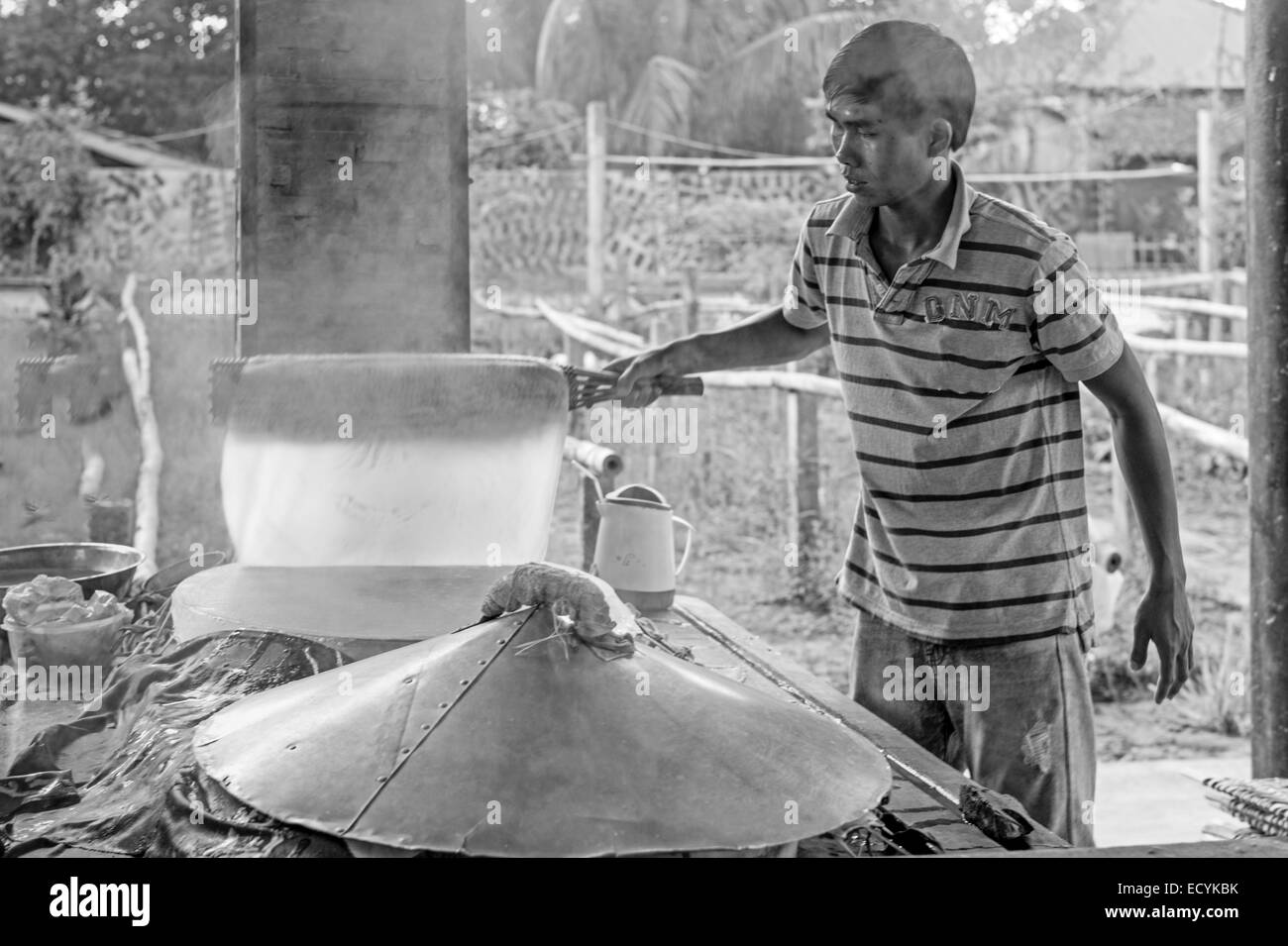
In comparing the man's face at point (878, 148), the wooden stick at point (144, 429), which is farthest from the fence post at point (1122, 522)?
the wooden stick at point (144, 429)

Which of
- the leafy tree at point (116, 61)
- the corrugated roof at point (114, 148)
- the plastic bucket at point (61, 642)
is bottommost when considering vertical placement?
the plastic bucket at point (61, 642)

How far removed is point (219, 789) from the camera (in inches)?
57.9

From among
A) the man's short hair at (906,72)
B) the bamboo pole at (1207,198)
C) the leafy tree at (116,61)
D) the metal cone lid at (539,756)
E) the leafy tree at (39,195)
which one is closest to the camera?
the metal cone lid at (539,756)

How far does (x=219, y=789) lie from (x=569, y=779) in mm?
447

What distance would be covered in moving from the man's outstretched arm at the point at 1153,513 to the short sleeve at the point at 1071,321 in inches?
1.2

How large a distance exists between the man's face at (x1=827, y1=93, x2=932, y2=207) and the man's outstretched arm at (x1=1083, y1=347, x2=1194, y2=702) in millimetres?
467

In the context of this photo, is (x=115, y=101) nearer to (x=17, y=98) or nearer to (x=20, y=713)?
(x=17, y=98)

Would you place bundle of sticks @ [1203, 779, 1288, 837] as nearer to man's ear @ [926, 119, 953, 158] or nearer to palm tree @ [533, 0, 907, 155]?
man's ear @ [926, 119, 953, 158]

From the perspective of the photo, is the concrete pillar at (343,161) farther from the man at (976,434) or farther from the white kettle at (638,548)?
the man at (976,434)

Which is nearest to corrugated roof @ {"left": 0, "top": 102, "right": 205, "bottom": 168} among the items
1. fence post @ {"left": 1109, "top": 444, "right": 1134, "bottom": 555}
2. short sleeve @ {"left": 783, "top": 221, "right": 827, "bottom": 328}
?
fence post @ {"left": 1109, "top": 444, "right": 1134, "bottom": 555}

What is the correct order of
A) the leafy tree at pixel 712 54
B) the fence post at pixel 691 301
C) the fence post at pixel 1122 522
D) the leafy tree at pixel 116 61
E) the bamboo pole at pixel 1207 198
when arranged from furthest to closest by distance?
the leafy tree at pixel 712 54 → the leafy tree at pixel 116 61 → the bamboo pole at pixel 1207 198 → the fence post at pixel 691 301 → the fence post at pixel 1122 522

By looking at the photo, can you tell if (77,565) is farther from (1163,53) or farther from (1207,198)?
(1163,53)

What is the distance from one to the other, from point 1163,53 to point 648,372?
49.2ft

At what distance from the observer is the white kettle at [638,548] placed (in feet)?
9.20
